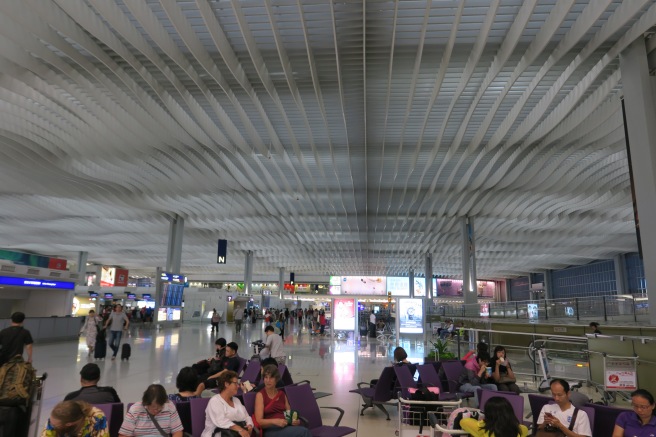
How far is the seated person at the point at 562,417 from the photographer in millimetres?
4426

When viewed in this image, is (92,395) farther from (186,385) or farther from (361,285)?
(361,285)

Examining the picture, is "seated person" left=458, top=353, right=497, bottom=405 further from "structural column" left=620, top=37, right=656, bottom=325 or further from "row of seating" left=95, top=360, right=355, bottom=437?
"structural column" left=620, top=37, right=656, bottom=325

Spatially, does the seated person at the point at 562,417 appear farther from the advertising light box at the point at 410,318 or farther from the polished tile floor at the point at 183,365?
the advertising light box at the point at 410,318

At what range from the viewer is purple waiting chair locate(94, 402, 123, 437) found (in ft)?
13.6

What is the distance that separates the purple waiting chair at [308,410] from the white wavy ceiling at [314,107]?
613 centimetres

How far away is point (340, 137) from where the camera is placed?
49.7 ft

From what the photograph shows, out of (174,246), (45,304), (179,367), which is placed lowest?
(179,367)

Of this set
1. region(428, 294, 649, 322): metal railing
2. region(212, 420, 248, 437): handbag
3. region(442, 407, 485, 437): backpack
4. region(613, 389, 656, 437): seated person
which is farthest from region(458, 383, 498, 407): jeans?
region(428, 294, 649, 322): metal railing

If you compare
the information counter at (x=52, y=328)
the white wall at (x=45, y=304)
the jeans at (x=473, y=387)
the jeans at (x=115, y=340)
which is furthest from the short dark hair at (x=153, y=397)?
the white wall at (x=45, y=304)

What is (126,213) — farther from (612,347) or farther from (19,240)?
(612,347)

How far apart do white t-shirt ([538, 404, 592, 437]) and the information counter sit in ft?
57.2

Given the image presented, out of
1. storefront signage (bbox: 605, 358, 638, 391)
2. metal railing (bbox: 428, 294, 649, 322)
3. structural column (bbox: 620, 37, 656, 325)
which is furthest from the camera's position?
metal railing (bbox: 428, 294, 649, 322)

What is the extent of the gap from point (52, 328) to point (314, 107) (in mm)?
14004

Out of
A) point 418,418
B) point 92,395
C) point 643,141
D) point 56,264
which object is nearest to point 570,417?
point 418,418
